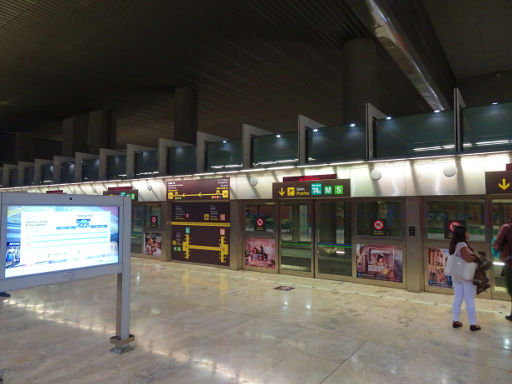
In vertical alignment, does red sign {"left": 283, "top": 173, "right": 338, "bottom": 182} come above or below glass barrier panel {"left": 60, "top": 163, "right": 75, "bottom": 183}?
below

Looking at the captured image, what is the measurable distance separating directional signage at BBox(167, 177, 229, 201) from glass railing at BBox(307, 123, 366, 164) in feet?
8.49

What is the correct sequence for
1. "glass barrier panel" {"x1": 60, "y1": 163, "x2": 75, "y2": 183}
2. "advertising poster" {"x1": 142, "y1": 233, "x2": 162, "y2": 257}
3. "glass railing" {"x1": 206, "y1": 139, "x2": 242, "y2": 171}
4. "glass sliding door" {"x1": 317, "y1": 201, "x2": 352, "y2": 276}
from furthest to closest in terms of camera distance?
"glass barrier panel" {"x1": 60, "y1": 163, "x2": 75, "y2": 183}, "advertising poster" {"x1": 142, "y1": 233, "x2": 162, "y2": 257}, "glass railing" {"x1": 206, "y1": 139, "x2": 242, "y2": 171}, "glass sliding door" {"x1": 317, "y1": 201, "x2": 352, "y2": 276}

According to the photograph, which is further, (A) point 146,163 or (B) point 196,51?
(A) point 146,163

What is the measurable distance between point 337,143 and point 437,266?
3397mm

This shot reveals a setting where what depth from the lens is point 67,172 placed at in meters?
15.9

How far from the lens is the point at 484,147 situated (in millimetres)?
6559

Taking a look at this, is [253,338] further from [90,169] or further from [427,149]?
[90,169]

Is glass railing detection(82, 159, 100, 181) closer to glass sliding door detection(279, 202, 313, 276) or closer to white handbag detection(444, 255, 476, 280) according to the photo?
glass sliding door detection(279, 202, 313, 276)

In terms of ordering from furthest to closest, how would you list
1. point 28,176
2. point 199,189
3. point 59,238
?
point 28,176 < point 199,189 < point 59,238

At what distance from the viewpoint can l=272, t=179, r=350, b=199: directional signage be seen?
776 cm

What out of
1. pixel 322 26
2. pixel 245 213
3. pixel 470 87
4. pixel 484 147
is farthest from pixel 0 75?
pixel 470 87

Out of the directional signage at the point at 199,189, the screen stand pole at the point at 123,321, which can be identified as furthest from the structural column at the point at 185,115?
the screen stand pole at the point at 123,321

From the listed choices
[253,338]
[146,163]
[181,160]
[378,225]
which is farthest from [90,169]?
[253,338]

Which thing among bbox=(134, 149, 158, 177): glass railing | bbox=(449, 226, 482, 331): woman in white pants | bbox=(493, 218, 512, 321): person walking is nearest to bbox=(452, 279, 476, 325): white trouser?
bbox=(449, 226, 482, 331): woman in white pants
